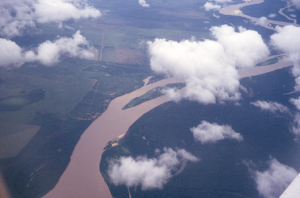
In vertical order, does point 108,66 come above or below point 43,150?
above

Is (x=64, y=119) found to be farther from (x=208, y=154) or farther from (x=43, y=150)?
(x=208, y=154)

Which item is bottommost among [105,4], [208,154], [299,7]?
[208,154]

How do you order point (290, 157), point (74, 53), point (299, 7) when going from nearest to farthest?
point (290, 157), point (74, 53), point (299, 7)

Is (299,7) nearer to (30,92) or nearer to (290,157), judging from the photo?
(290,157)

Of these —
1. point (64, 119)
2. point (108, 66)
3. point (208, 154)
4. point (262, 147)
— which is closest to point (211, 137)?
point (208, 154)

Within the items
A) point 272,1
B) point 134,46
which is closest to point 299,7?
point 272,1

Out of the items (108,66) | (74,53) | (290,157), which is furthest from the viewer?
(74,53)

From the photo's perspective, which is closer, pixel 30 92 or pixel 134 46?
pixel 30 92
